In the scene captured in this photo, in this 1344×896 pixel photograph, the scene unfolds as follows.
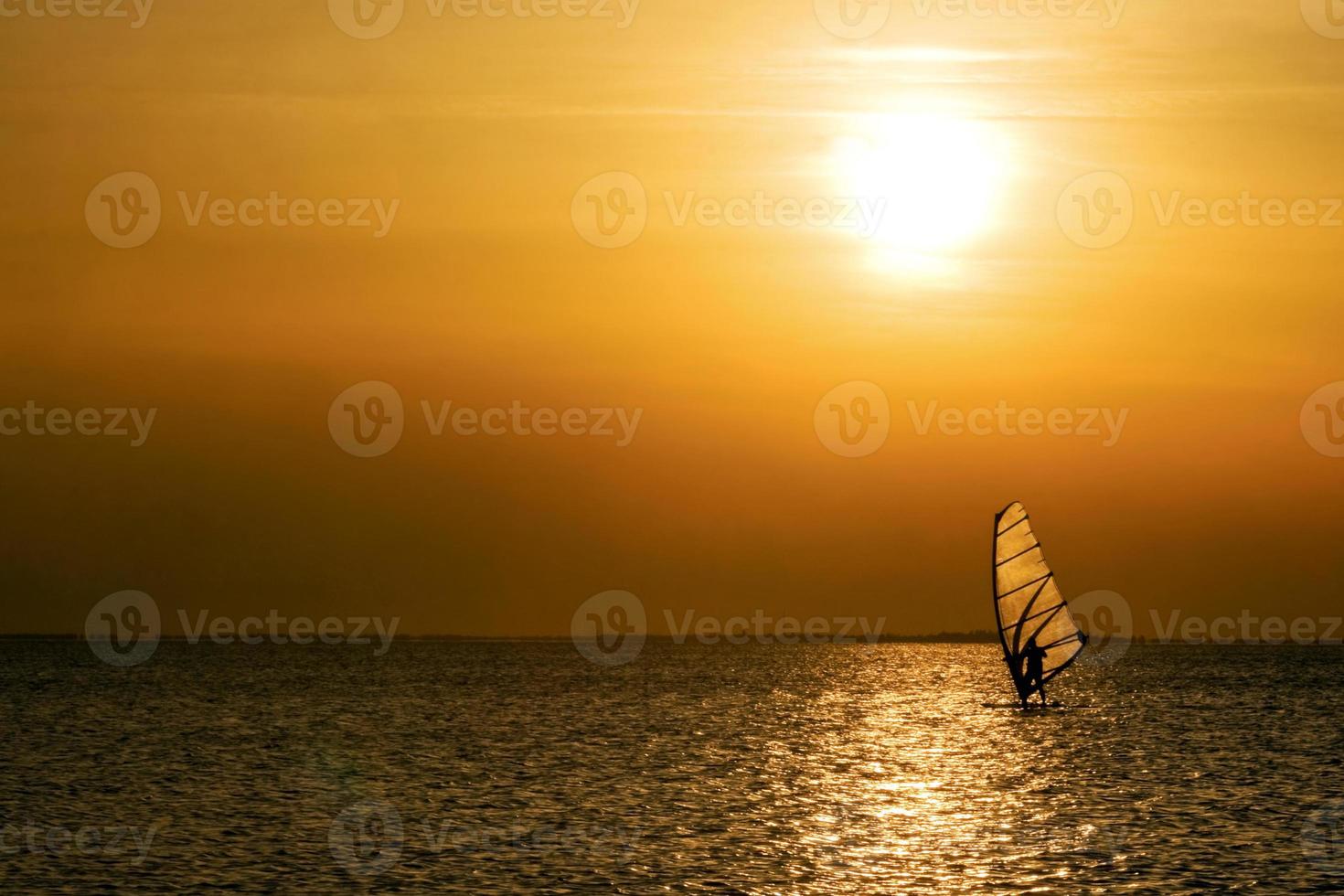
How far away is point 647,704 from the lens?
117312 millimetres

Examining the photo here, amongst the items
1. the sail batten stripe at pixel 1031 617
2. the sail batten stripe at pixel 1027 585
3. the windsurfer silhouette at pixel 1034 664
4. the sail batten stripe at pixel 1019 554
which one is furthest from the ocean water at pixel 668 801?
the sail batten stripe at pixel 1019 554

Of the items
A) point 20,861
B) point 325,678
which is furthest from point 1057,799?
point 325,678

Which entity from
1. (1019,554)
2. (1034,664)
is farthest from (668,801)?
(1034,664)

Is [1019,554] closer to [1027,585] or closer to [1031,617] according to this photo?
[1027,585]

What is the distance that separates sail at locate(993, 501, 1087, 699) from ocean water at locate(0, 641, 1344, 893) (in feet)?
16.7

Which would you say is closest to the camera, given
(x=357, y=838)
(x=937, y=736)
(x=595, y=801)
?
(x=357, y=838)

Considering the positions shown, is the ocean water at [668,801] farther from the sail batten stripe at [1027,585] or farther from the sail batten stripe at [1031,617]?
the sail batten stripe at [1027,585]

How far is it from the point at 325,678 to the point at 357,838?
135329 mm

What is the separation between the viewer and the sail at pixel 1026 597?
72.2 metres

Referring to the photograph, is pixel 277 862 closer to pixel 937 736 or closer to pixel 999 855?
pixel 999 855

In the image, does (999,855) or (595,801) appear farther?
(595,801)

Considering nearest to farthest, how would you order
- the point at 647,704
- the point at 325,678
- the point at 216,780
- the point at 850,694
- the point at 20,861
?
the point at 20,861, the point at 216,780, the point at 647,704, the point at 850,694, the point at 325,678

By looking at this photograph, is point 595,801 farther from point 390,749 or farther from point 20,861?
point 390,749

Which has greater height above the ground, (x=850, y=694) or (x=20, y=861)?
(x=850, y=694)
